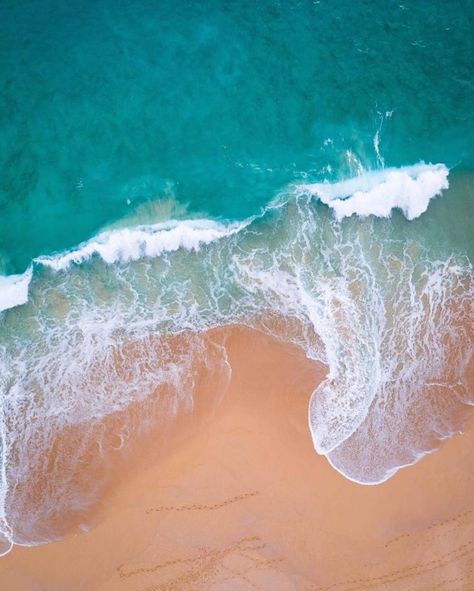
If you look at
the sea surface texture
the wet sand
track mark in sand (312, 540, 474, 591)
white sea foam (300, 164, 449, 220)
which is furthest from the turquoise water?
track mark in sand (312, 540, 474, 591)

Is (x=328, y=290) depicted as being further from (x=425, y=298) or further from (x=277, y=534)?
(x=277, y=534)

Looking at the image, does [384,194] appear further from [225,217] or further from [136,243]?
[136,243]

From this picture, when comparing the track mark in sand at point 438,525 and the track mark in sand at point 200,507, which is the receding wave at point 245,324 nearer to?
the track mark in sand at point 438,525

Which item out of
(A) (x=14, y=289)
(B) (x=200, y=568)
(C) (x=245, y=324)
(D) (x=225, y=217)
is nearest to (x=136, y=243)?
(D) (x=225, y=217)

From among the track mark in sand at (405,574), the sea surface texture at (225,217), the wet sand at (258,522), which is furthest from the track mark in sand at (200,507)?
the track mark in sand at (405,574)

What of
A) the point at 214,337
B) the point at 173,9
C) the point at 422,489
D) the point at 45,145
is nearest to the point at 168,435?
the point at 214,337

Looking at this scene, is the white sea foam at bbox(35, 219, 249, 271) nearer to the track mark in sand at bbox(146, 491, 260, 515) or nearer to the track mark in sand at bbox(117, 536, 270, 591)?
the track mark in sand at bbox(146, 491, 260, 515)
